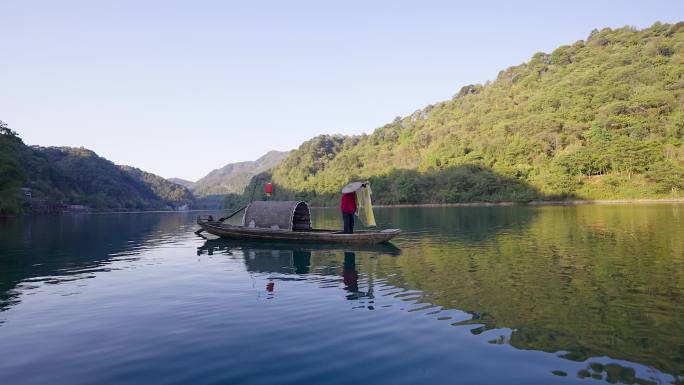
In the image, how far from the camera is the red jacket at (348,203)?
23.5 metres

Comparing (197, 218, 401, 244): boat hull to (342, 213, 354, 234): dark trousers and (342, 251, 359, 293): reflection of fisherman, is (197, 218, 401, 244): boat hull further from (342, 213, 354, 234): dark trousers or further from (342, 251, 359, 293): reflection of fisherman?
(342, 251, 359, 293): reflection of fisherman

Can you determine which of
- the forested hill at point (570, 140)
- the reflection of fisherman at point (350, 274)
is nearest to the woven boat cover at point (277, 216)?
the reflection of fisherman at point (350, 274)

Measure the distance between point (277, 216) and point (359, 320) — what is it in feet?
Result: 61.3

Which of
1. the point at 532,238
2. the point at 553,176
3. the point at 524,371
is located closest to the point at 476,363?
the point at 524,371

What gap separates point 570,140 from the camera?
95.2 meters

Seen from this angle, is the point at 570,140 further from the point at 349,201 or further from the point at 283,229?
the point at 283,229

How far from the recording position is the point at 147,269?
17891 millimetres

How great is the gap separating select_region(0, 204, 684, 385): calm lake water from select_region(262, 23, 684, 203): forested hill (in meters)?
71.2

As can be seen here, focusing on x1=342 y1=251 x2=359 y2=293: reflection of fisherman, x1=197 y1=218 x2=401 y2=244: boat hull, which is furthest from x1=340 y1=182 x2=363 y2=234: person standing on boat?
x1=342 y1=251 x2=359 y2=293: reflection of fisherman

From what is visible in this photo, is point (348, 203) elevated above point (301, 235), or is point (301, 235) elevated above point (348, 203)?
point (348, 203)

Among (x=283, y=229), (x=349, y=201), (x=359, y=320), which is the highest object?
(x=349, y=201)

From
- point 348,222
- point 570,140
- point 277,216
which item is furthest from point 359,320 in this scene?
point 570,140

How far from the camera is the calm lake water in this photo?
641 centimetres

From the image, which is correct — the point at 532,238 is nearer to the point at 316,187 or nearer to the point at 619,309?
the point at 619,309
